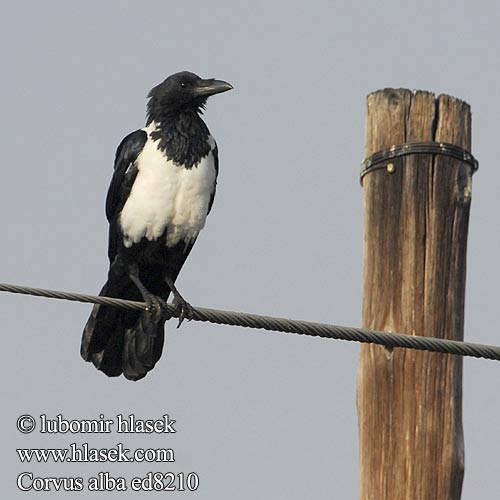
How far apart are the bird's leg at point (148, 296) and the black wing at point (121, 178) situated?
0.62 ft

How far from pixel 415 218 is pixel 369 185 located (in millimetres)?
273

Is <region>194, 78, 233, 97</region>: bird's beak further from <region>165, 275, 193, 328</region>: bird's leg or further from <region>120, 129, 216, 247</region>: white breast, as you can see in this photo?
<region>165, 275, 193, 328</region>: bird's leg

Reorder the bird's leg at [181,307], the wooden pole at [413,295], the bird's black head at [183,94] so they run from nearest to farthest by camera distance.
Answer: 1. the wooden pole at [413,295]
2. the bird's leg at [181,307]
3. the bird's black head at [183,94]

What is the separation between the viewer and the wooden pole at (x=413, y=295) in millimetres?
4254

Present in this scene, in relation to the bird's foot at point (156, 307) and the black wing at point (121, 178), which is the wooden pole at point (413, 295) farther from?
the black wing at point (121, 178)

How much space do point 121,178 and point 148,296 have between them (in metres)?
0.79

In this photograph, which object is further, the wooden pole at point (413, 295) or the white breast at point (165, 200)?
the white breast at point (165, 200)

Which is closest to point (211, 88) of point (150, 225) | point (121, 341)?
point (150, 225)

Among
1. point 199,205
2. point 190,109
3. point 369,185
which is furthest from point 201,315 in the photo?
point 190,109

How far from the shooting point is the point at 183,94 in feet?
26.2

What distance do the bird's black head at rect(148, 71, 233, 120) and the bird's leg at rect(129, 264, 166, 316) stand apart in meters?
1.08

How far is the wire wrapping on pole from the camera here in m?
4.28

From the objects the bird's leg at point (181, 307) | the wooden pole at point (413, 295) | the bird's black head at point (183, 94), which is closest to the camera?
the wooden pole at point (413, 295)

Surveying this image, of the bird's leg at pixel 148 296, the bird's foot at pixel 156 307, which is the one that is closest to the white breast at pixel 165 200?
the bird's leg at pixel 148 296
